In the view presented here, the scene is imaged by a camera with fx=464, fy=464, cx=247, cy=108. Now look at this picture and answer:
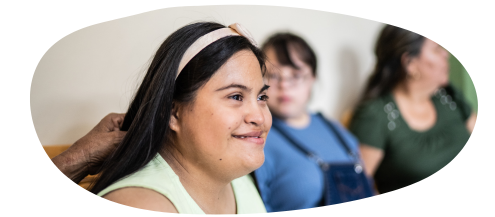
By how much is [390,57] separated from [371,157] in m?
0.54

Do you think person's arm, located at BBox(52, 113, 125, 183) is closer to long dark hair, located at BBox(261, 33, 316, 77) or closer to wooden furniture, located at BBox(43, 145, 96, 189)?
wooden furniture, located at BBox(43, 145, 96, 189)

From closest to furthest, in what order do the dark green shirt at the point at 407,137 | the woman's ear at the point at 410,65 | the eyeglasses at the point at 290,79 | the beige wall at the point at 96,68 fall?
the beige wall at the point at 96,68 < the eyeglasses at the point at 290,79 < the dark green shirt at the point at 407,137 < the woman's ear at the point at 410,65

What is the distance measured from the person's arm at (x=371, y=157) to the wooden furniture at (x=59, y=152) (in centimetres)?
135

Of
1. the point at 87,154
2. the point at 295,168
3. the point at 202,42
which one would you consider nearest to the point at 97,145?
the point at 87,154

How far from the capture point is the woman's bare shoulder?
41.9 inches

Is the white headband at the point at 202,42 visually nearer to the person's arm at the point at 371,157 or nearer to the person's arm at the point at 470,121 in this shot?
the person's arm at the point at 371,157

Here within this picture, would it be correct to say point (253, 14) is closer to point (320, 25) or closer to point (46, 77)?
point (320, 25)

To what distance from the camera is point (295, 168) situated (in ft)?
6.14

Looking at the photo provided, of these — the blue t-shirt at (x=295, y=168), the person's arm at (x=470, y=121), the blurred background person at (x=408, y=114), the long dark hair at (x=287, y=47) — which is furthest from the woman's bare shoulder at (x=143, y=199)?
the person's arm at (x=470, y=121)

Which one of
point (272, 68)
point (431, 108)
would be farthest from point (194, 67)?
point (431, 108)

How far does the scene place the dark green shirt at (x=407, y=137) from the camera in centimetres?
227

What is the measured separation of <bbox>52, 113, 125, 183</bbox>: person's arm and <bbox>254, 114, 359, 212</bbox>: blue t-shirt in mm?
543

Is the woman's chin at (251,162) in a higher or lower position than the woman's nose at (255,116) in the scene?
lower

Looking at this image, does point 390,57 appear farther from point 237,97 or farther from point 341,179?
point 237,97
